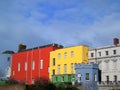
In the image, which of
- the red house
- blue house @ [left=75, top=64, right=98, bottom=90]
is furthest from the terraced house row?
blue house @ [left=75, top=64, right=98, bottom=90]

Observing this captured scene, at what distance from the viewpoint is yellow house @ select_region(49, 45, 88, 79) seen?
7144 cm

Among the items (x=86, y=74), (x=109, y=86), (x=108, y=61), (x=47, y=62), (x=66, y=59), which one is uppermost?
(x=66, y=59)

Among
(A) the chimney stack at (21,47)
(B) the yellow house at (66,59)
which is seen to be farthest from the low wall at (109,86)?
(A) the chimney stack at (21,47)

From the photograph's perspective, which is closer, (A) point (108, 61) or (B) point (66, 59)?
(A) point (108, 61)

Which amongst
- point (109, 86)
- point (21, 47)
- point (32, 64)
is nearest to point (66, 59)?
point (32, 64)

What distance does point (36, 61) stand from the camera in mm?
84125

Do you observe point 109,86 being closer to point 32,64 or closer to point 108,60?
point 108,60

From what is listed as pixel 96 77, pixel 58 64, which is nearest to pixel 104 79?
pixel 96 77

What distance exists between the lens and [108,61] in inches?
2630

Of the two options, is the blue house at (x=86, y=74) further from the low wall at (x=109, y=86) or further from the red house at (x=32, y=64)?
the red house at (x=32, y=64)

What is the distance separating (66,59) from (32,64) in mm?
14450

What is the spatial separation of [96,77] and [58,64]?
1394 centimetres

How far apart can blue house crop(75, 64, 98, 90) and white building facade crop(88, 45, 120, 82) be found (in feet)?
6.67

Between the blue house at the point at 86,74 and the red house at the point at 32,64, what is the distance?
11417mm
